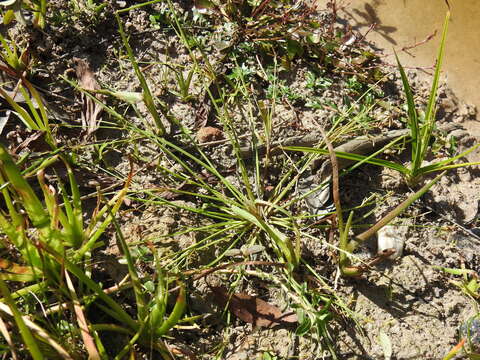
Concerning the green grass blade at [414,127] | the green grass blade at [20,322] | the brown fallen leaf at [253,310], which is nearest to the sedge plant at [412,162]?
the green grass blade at [414,127]

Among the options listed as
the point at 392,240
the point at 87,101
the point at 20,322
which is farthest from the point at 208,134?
the point at 20,322

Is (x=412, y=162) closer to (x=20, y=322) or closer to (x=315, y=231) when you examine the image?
(x=315, y=231)

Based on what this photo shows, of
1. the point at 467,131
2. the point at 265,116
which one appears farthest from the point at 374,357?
the point at 467,131

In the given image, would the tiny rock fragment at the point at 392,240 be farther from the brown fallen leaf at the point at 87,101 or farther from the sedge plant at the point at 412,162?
the brown fallen leaf at the point at 87,101

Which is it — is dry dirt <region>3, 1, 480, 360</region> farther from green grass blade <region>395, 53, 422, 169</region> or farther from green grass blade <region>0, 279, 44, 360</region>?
green grass blade <region>0, 279, 44, 360</region>

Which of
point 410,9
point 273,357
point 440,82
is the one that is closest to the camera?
point 273,357

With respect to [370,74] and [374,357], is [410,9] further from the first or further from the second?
[374,357]

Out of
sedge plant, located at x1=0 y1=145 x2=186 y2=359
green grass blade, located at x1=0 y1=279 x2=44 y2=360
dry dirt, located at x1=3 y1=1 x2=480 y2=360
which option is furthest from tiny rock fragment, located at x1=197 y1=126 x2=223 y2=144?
green grass blade, located at x1=0 y1=279 x2=44 y2=360
